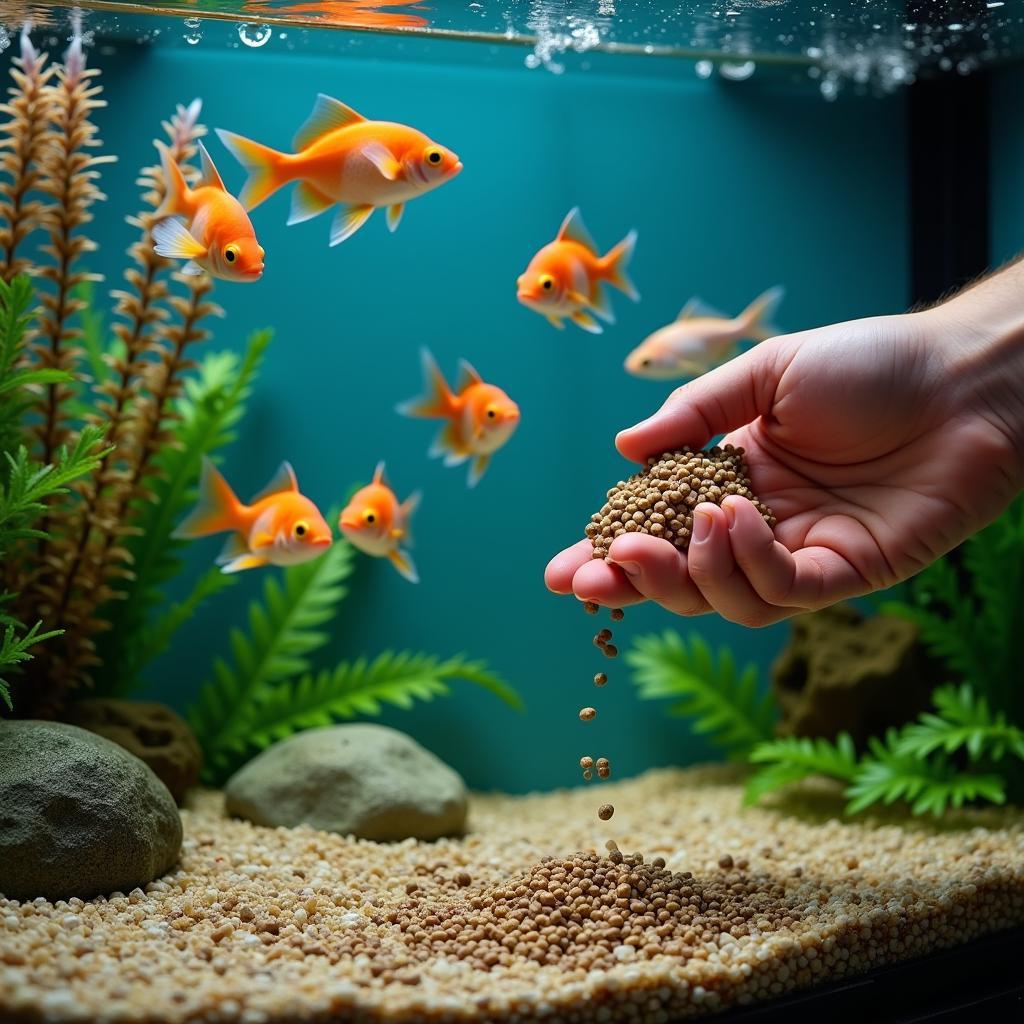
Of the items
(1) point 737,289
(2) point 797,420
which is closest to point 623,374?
(1) point 737,289

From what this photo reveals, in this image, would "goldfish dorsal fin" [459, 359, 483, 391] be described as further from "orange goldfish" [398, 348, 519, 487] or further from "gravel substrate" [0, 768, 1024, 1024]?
"gravel substrate" [0, 768, 1024, 1024]

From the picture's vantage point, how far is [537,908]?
2.88 m

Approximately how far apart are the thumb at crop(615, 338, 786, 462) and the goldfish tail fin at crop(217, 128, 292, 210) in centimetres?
123

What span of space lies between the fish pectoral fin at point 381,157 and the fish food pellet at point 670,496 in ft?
3.65

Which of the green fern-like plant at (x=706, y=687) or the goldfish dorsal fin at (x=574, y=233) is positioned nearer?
the goldfish dorsal fin at (x=574, y=233)

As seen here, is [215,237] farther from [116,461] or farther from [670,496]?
[116,461]

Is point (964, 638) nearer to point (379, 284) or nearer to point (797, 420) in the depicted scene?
point (797, 420)

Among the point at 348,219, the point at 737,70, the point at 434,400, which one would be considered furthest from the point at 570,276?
the point at 737,70

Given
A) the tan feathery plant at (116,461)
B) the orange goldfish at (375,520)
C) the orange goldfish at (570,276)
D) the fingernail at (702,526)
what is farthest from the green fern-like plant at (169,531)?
the fingernail at (702,526)

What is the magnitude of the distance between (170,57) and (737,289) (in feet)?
9.35

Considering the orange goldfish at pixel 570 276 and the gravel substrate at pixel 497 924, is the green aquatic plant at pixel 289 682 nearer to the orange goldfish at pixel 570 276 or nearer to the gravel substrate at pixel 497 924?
the gravel substrate at pixel 497 924

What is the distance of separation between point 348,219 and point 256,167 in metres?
0.30

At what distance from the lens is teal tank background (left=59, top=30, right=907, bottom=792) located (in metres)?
4.86

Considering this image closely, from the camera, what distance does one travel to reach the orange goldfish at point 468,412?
3949mm
